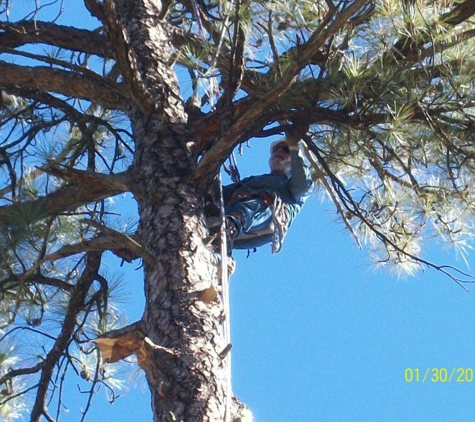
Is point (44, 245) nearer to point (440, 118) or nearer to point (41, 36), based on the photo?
point (41, 36)

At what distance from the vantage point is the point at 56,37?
383 centimetres

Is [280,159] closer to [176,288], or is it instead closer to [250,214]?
[250,214]

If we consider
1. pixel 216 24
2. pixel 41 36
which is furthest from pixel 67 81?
pixel 216 24

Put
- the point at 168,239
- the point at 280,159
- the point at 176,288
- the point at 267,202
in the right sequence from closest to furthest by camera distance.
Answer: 1. the point at 176,288
2. the point at 168,239
3. the point at 267,202
4. the point at 280,159

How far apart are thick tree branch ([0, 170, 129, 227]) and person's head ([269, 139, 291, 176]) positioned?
1.20 meters

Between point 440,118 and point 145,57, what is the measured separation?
3.95 ft

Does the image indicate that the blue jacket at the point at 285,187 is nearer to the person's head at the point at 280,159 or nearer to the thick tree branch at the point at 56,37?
the person's head at the point at 280,159

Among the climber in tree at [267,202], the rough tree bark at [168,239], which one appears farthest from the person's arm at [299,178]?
the rough tree bark at [168,239]

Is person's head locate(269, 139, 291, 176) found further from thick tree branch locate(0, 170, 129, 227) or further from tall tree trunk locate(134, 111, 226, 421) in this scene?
tall tree trunk locate(134, 111, 226, 421)

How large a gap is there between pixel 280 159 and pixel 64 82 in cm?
143

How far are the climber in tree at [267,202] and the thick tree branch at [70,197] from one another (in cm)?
55

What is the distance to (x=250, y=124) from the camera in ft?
10.0

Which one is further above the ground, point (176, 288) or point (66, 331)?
point (66, 331)

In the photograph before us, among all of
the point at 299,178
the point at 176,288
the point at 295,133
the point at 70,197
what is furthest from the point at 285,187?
the point at 176,288
